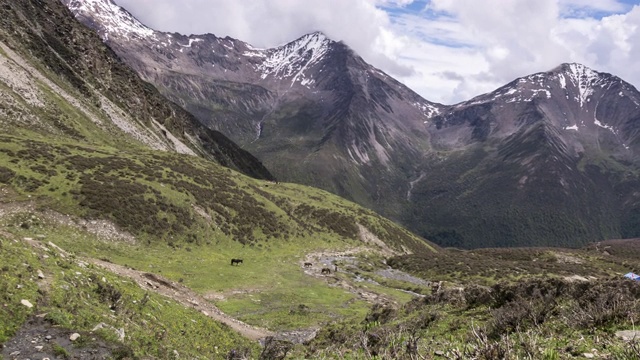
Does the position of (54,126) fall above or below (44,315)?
above

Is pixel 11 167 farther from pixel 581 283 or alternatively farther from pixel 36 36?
pixel 36 36

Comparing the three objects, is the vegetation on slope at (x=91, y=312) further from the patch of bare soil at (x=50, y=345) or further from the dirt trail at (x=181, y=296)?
the dirt trail at (x=181, y=296)

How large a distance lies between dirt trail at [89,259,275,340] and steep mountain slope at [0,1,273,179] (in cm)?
6961

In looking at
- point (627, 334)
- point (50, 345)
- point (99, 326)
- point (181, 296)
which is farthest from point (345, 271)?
point (627, 334)

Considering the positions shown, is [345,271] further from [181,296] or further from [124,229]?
[181,296]

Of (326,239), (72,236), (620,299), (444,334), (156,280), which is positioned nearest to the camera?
(620,299)

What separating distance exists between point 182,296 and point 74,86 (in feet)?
377

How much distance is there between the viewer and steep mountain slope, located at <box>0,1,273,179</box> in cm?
9944

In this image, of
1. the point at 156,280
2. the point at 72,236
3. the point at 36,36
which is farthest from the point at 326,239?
the point at 36,36

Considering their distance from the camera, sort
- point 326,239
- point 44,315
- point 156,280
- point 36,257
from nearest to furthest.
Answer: point 44,315 → point 36,257 → point 156,280 → point 326,239

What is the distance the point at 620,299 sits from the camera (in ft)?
50.5

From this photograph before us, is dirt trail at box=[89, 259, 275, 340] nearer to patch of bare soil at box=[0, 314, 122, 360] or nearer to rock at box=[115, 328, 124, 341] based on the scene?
rock at box=[115, 328, 124, 341]

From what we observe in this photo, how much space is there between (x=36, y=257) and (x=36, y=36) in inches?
5507

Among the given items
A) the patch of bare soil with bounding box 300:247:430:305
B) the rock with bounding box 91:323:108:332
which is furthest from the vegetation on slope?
the patch of bare soil with bounding box 300:247:430:305
